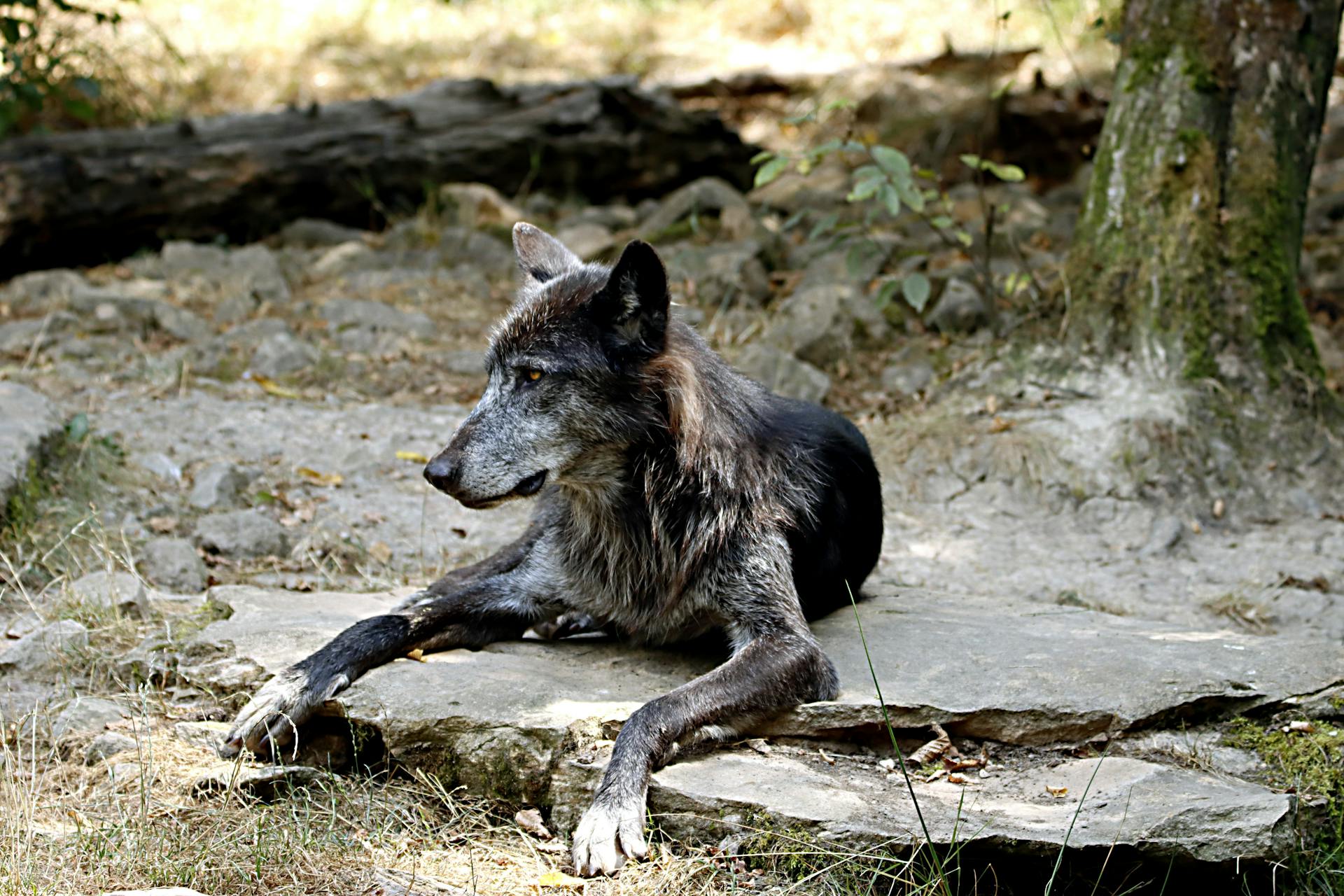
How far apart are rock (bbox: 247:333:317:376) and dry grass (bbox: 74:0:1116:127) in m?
6.11

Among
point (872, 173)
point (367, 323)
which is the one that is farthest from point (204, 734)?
point (367, 323)

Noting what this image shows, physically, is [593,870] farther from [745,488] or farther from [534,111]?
[534,111]

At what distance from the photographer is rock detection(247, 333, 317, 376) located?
27.9 ft

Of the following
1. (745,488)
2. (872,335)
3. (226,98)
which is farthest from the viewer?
(226,98)

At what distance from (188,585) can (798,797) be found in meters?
3.61

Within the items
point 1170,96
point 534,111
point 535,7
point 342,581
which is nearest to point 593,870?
point 342,581

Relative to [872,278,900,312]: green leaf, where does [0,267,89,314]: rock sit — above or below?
below

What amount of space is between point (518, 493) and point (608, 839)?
1358 mm

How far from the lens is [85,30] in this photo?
12664 mm

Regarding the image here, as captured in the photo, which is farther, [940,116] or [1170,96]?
[940,116]

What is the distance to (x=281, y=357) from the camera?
28.1 ft

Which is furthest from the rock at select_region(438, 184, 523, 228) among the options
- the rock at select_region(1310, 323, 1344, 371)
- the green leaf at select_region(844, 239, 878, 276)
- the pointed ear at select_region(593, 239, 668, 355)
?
the pointed ear at select_region(593, 239, 668, 355)

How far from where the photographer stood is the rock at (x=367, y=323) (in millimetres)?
9047

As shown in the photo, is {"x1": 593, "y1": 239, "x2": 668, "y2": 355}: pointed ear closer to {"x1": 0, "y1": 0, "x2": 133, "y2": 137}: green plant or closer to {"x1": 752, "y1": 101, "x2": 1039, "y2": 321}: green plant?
{"x1": 752, "y1": 101, "x2": 1039, "y2": 321}: green plant
